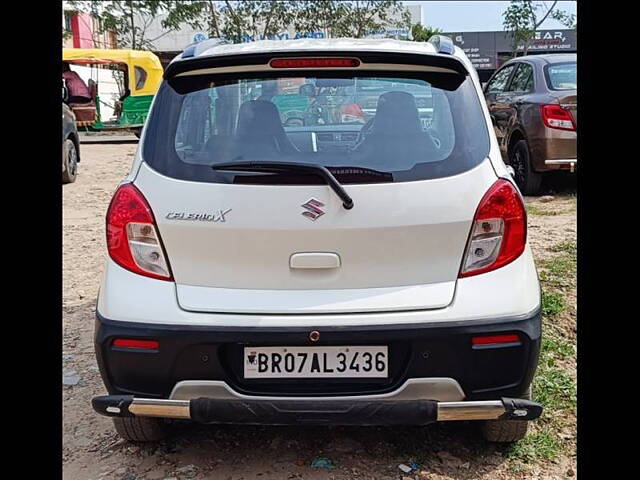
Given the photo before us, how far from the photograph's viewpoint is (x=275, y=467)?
116 inches

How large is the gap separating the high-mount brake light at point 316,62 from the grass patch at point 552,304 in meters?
2.61

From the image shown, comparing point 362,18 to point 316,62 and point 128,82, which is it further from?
point 316,62

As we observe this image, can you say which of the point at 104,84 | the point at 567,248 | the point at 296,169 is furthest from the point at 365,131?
the point at 104,84

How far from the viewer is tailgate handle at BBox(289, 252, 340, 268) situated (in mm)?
2555

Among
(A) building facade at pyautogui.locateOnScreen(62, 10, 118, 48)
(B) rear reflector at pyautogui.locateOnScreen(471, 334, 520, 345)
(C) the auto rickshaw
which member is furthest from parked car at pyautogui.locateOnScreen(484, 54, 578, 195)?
(A) building facade at pyautogui.locateOnScreen(62, 10, 118, 48)

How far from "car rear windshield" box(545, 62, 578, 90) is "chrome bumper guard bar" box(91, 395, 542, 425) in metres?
6.54

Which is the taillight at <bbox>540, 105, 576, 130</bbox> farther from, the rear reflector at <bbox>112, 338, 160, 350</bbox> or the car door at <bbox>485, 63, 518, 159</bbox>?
the rear reflector at <bbox>112, 338, 160, 350</bbox>

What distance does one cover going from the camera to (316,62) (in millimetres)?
2744

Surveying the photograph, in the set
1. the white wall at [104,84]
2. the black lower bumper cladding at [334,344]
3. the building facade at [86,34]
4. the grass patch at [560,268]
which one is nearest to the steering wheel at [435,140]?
the black lower bumper cladding at [334,344]

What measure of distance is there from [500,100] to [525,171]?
145 cm

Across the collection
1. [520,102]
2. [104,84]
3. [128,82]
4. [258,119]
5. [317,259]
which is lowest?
[317,259]
